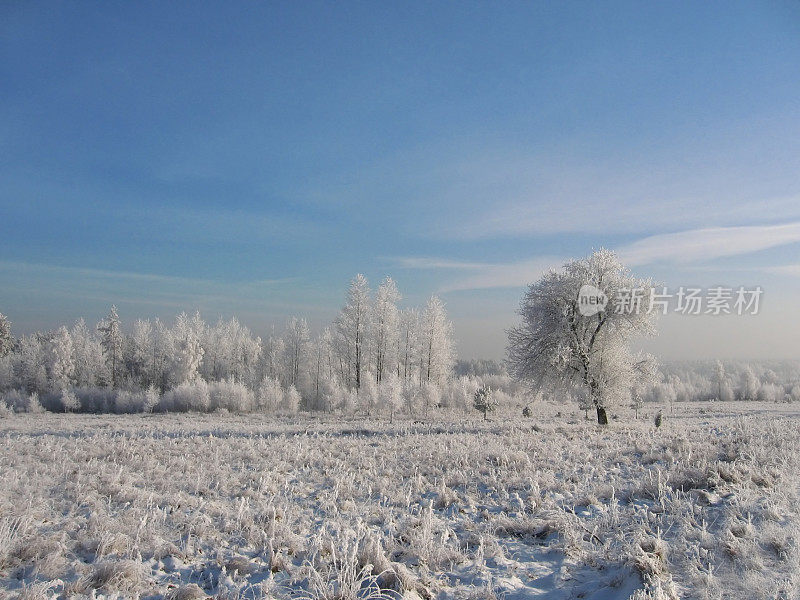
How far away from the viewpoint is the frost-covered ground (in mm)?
5119

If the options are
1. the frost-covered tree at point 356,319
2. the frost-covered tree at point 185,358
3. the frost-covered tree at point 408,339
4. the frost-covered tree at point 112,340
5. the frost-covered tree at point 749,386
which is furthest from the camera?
the frost-covered tree at point 749,386

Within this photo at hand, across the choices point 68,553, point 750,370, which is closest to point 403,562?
point 68,553

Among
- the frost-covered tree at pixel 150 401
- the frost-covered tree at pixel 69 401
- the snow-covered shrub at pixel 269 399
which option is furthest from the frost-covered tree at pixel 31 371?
the snow-covered shrub at pixel 269 399

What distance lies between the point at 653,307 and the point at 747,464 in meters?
16.3

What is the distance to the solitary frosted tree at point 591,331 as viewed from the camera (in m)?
23.9

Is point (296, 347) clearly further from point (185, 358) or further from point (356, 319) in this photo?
point (356, 319)

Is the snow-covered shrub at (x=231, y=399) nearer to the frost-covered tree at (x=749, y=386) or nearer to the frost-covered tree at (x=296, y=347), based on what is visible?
the frost-covered tree at (x=296, y=347)

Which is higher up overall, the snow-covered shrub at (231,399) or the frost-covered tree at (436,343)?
the frost-covered tree at (436,343)

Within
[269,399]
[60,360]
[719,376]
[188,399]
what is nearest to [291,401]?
[269,399]

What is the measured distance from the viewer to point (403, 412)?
4309 centimetres

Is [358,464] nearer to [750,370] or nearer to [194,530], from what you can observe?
[194,530]

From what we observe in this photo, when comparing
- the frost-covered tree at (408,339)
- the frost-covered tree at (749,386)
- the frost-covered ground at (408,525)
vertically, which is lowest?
the frost-covered tree at (749,386)

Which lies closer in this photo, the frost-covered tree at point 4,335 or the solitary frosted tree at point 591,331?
the solitary frosted tree at point 591,331

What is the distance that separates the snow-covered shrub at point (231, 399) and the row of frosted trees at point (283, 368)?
108mm
